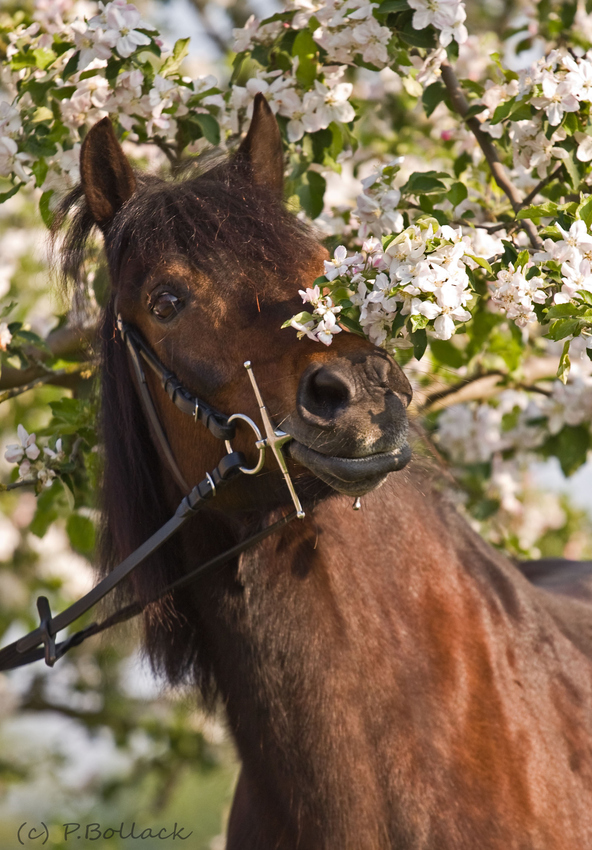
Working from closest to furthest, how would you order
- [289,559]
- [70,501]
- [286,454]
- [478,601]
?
1. [286,454]
2. [289,559]
3. [478,601]
4. [70,501]

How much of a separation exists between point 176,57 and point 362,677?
7.09 ft

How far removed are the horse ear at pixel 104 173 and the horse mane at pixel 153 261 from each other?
0.16 ft

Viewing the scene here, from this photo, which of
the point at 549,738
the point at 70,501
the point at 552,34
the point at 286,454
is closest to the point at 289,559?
the point at 286,454

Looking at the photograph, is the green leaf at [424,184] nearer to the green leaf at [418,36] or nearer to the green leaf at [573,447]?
the green leaf at [418,36]

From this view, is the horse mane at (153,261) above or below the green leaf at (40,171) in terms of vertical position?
below

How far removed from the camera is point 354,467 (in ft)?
5.84

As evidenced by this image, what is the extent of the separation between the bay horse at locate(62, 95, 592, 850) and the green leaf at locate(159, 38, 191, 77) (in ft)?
2.33

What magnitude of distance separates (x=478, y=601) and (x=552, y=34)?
2825 millimetres

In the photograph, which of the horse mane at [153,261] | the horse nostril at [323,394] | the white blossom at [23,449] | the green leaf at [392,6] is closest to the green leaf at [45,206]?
the horse mane at [153,261]

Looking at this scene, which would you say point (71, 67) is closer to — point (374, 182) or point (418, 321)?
point (374, 182)

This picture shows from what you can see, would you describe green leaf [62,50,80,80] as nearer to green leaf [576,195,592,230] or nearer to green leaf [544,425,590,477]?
→ green leaf [576,195,592,230]

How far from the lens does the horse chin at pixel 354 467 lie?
1782 mm

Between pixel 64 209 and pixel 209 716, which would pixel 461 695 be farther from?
pixel 64 209

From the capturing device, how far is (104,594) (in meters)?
2.29
